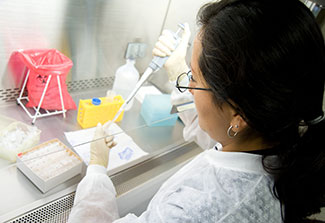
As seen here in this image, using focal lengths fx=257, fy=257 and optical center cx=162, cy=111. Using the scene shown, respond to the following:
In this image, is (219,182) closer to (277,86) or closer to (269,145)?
(269,145)

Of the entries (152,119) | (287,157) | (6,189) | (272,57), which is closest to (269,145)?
(287,157)

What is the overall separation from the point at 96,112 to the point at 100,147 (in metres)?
0.19

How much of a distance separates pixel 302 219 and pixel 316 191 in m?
0.13

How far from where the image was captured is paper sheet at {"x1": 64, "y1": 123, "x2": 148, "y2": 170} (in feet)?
3.78

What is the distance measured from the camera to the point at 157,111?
151cm

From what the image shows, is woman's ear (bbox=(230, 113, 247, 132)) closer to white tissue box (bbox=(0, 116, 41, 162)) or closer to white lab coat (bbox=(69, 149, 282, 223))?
white lab coat (bbox=(69, 149, 282, 223))

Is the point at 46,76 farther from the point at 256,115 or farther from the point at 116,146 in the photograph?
the point at 256,115

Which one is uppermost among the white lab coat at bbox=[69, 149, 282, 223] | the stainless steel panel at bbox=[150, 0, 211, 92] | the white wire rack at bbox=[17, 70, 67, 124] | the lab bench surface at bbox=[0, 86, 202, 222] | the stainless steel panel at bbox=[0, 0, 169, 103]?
the stainless steel panel at bbox=[150, 0, 211, 92]

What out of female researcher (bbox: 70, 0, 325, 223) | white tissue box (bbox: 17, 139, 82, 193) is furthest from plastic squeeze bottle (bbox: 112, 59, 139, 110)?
female researcher (bbox: 70, 0, 325, 223)

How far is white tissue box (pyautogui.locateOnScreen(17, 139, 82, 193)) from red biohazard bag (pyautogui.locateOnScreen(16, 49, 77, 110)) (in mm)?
273

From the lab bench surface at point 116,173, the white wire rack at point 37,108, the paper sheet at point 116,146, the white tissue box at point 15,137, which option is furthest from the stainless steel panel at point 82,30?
the paper sheet at point 116,146

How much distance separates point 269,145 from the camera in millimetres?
859

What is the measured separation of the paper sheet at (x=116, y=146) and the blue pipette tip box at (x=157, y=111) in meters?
0.17

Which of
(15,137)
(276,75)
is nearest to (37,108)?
(15,137)
